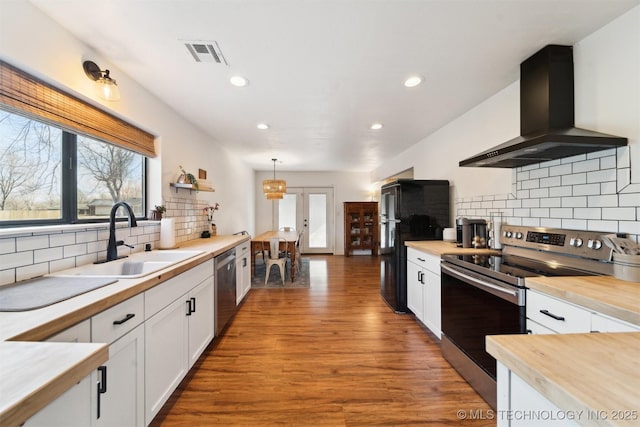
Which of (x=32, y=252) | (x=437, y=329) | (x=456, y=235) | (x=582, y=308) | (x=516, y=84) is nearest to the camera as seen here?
(x=582, y=308)

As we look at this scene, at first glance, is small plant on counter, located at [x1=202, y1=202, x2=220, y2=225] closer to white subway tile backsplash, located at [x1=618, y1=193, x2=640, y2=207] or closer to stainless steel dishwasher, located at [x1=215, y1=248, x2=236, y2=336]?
stainless steel dishwasher, located at [x1=215, y1=248, x2=236, y2=336]

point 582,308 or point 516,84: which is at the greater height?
point 516,84

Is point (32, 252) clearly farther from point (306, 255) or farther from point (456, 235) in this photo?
point (306, 255)

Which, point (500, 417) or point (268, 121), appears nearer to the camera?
point (500, 417)

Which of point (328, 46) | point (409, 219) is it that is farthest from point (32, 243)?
point (409, 219)

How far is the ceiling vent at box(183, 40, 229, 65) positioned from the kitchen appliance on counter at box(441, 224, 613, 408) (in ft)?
7.54

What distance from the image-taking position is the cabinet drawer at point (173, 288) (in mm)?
1339

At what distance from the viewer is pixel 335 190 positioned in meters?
7.04

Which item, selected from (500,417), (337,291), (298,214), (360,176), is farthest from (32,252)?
(360,176)

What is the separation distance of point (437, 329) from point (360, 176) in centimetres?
531

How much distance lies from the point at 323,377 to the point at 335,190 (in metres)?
5.54

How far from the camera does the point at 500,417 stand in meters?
0.71

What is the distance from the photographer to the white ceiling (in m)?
1.35

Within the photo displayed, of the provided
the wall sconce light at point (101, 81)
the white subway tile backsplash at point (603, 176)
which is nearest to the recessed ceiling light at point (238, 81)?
the wall sconce light at point (101, 81)
